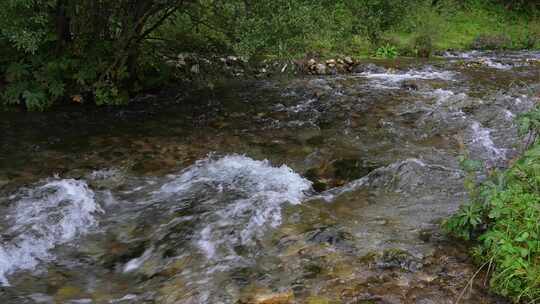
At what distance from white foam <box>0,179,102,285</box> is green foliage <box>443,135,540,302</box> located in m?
4.36

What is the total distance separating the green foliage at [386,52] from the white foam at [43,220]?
1336cm

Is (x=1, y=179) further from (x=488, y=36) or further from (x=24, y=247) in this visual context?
(x=488, y=36)

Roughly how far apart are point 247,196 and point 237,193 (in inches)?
8.0

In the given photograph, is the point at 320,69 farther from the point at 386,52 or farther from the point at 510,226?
the point at 510,226

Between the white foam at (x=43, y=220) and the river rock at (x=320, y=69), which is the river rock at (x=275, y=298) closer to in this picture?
the white foam at (x=43, y=220)

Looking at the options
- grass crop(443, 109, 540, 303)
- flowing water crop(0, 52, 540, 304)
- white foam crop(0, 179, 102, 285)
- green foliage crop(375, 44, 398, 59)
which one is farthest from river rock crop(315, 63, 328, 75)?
grass crop(443, 109, 540, 303)

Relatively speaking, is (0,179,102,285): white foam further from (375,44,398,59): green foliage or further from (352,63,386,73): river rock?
(375,44,398,59): green foliage

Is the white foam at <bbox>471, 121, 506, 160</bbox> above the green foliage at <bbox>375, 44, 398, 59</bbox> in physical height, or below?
below

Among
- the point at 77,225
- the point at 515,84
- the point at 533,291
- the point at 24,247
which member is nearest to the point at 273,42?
the point at 77,225

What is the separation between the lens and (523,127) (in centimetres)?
521

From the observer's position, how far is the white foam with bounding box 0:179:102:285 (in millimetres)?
5578

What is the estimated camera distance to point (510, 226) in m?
4.55

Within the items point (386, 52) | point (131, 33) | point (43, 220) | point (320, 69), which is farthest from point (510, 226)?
point (386, 52)

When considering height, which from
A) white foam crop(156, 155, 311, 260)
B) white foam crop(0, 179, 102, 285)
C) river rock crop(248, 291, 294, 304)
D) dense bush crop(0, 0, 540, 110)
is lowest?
river rock crop(248, 291, 294, 304)
